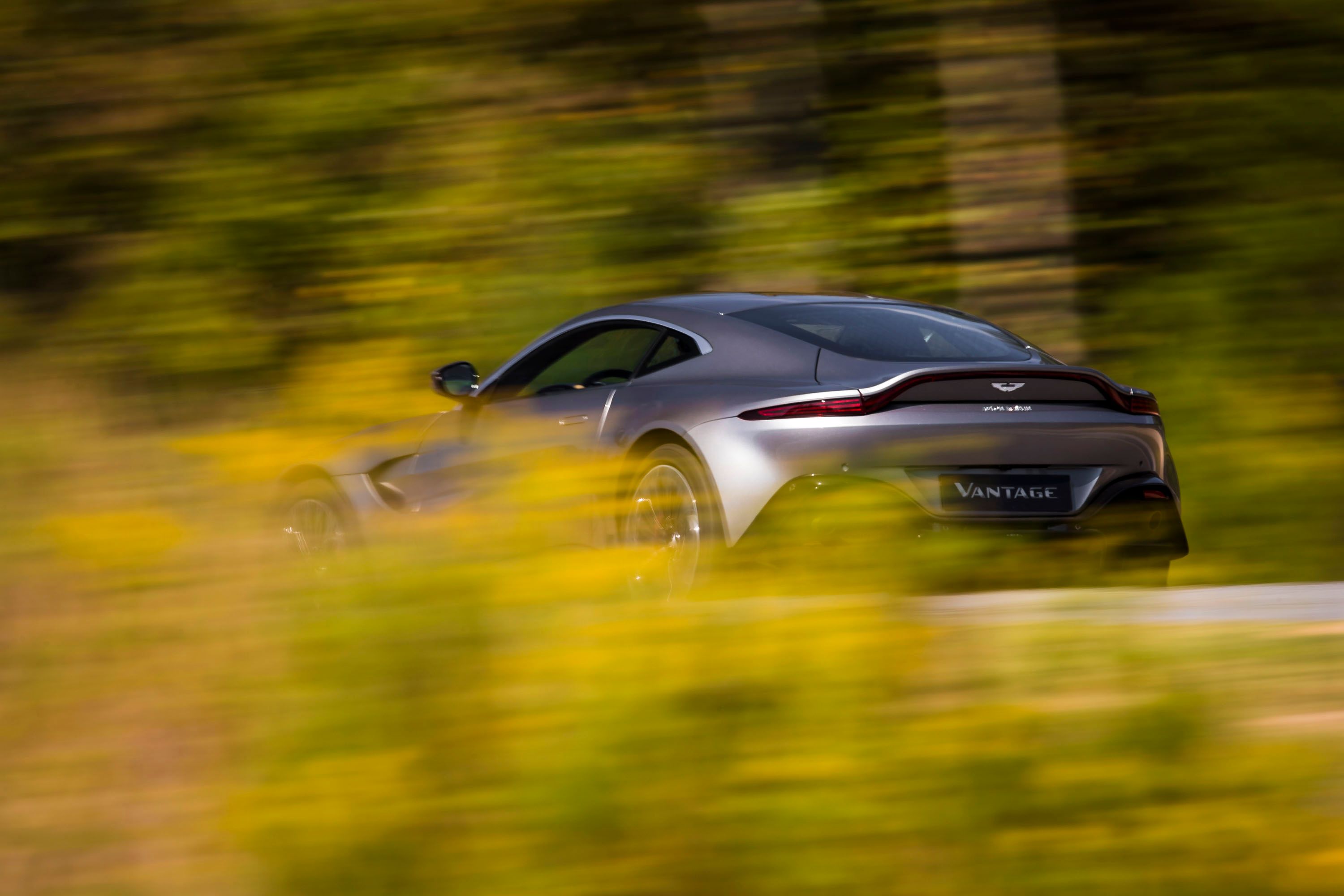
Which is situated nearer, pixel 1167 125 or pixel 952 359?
pixel 952 359

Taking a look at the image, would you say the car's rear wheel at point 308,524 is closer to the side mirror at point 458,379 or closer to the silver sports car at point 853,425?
the silver sports car at point 853,425

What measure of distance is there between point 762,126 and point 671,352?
1185mm

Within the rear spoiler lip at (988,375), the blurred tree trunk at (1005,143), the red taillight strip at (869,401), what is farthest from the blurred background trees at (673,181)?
the red taillight strip at (869,401)

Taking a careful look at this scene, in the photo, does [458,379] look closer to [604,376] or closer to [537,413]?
[537,413]

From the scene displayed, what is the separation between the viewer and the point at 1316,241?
7.57 meters

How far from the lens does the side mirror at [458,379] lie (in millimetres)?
5965

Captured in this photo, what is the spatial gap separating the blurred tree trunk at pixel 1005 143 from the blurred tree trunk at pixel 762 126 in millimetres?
685

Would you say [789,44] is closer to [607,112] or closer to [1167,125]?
[607,112]

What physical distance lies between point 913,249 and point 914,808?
508cm

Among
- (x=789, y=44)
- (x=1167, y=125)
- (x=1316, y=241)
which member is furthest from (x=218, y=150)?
(x=1316, y=241)

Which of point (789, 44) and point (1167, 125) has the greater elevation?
point (789, 44)

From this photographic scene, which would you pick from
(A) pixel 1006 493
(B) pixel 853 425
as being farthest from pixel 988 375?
(B) pixel 853 425

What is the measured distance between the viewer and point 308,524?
5.54 meters

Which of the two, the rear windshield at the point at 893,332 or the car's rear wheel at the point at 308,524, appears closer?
the car's rear wheel at the point at 308,524
